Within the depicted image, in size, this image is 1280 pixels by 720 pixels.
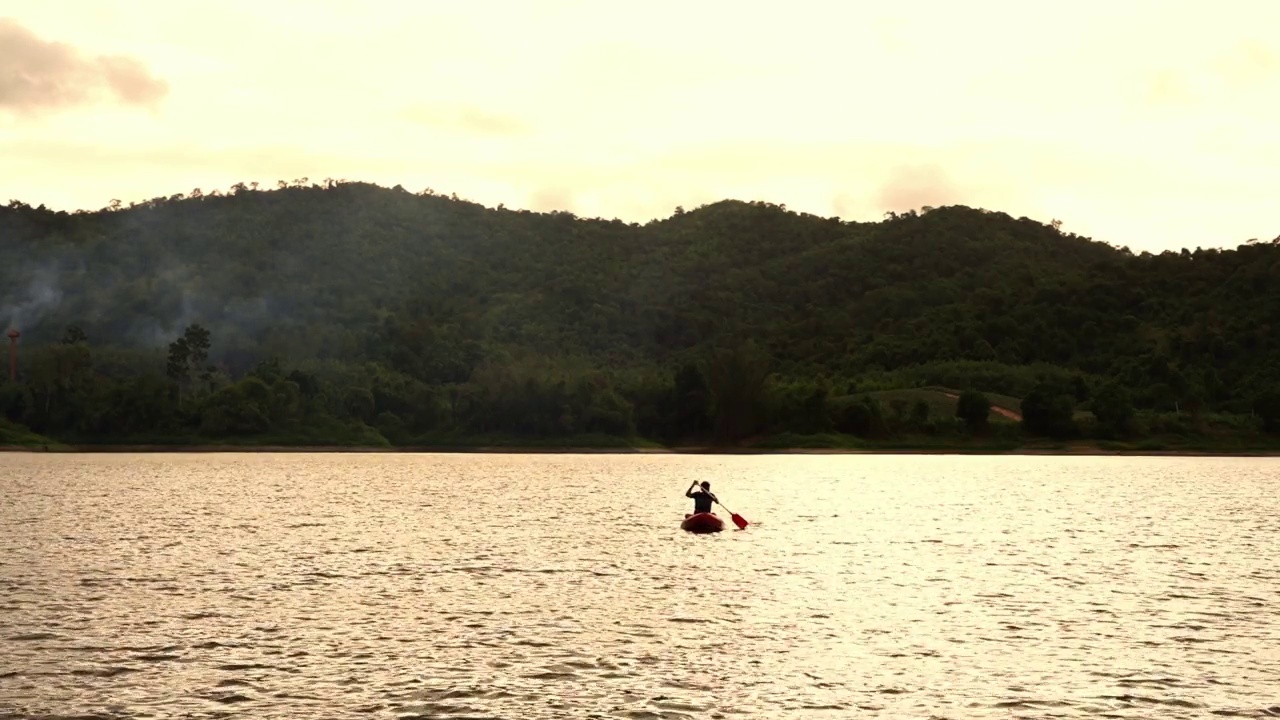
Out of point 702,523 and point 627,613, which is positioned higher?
point 702,523

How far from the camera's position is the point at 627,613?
51.3 meters

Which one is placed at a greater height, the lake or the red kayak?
the red kayak

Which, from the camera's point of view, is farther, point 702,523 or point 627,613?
point 702,523

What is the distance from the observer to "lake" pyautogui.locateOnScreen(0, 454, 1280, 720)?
35.9 meters

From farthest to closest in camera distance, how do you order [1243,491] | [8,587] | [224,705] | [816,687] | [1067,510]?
[1243,491] → [1067,510] → [8,587] → [816,687] → [224,705]

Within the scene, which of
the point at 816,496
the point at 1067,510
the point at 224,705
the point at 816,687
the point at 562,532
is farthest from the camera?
the point at 816,496

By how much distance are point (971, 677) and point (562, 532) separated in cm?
5260

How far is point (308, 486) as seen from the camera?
5812 inches

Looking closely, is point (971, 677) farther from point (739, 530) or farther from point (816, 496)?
point (816, 496)

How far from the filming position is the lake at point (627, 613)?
3591cm

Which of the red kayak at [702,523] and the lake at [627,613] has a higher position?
the red kayak at [702,523]

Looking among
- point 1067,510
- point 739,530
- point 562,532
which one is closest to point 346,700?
point 562,532

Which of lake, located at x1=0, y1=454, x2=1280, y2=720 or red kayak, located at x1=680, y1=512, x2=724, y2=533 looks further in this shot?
red kayak, located at x1=680, y1=512, x2=724, y2=533

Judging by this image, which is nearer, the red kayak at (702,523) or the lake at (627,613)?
the lake at (627,613)
